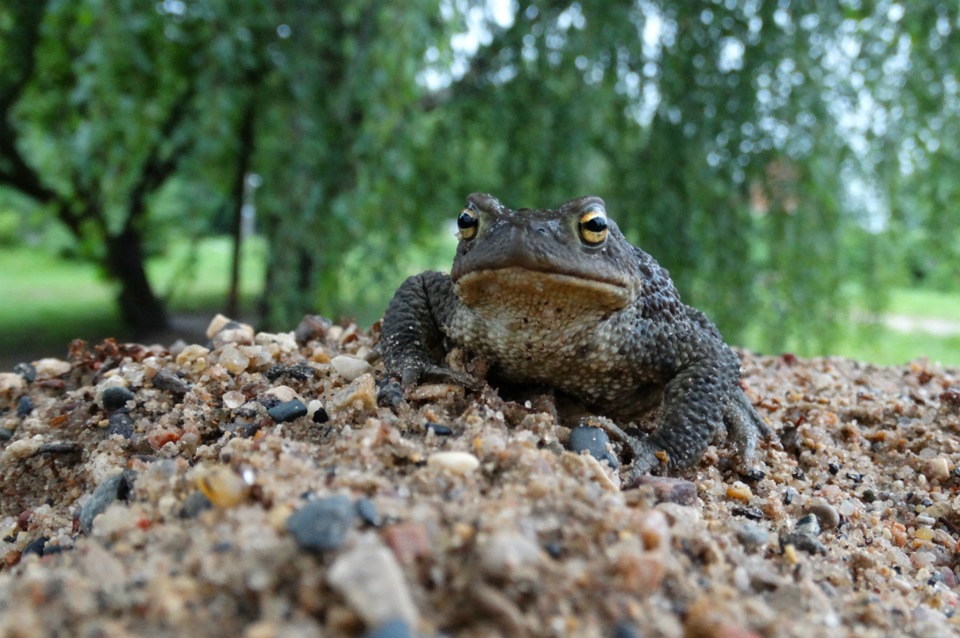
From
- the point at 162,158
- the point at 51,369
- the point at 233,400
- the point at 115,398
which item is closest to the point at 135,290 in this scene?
the point at 162,158

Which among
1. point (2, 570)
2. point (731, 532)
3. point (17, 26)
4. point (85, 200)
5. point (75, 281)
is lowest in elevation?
point (75, 281)

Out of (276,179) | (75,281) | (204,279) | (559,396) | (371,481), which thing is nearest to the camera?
(371,481)

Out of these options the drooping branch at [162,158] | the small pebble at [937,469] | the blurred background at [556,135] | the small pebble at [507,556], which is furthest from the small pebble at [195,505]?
the drooping branch at [162,158]

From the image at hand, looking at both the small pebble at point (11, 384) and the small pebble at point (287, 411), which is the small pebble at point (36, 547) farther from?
the small pebble at point (11, 384)

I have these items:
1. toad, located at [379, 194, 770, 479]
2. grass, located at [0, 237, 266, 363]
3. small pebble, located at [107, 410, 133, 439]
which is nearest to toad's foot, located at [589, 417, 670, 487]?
toad, located at [379, 194, 770, 479]

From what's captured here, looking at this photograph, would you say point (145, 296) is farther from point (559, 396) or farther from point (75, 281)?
point (559, 396)

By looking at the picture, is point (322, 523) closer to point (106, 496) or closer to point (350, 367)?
point (106, 496)

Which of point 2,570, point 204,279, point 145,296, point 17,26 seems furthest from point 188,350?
point 204,279
